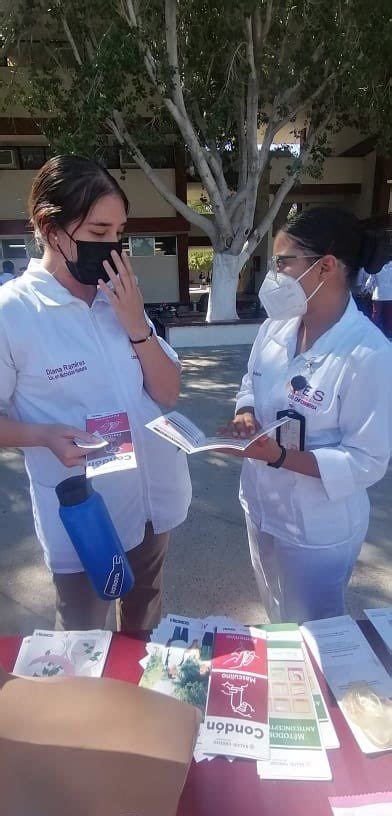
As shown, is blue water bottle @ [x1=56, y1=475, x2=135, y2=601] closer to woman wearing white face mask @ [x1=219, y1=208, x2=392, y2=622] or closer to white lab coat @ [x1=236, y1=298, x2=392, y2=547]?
woman wearing white face mask @ [x1=219, y1=208, x2=392, y2=622]

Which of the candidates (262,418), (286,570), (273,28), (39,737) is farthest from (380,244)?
(273,28)

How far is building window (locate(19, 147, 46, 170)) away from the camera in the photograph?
12.4 meters

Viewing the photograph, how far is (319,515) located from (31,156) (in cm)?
1378

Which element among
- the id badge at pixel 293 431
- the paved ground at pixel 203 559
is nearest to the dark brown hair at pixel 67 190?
the id badge at pixel 293 431

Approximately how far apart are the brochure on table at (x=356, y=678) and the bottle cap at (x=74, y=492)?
25.7 inches

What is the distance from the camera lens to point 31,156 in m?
12.5

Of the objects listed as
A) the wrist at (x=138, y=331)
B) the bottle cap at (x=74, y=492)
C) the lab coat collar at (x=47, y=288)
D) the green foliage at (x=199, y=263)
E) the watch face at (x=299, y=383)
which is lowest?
the green foliage at (x=199, y=263)

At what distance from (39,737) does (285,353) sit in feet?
4.17

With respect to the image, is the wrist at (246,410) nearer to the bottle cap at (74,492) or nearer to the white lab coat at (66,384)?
the white lab coat at (66,384)

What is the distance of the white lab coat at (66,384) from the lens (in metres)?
1.29

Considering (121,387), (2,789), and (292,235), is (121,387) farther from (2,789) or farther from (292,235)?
(2,789)

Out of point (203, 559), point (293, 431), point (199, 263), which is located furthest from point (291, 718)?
point (199, 263)

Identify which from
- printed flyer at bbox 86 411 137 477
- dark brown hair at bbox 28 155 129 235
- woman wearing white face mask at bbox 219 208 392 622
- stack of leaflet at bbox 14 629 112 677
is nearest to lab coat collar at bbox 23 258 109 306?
dark brown hair at bbox 28 155 129 235

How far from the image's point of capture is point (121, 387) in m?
Result: 1.40
